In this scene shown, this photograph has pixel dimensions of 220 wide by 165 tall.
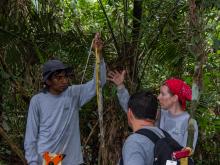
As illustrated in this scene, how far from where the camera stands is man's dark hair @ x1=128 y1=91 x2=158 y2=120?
109 inches

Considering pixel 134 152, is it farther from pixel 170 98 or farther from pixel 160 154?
pixel 170 98

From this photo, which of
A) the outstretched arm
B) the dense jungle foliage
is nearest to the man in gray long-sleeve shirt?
the outstretched arm

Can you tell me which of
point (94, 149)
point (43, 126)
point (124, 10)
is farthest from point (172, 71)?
point (43, 126)

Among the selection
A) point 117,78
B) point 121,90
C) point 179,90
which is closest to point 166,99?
point 179,90

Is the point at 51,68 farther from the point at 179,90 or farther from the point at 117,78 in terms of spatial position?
the point at 179,90

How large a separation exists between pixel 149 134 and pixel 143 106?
0.22 m

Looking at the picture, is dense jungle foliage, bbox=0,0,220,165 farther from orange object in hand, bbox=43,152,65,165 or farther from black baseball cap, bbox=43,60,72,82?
orange object in hand, bbox=43,152,65,165

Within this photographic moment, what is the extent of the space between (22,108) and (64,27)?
1.13 m

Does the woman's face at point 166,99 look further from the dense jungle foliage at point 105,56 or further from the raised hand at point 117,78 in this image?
the dense jungle foliage at point 105,56

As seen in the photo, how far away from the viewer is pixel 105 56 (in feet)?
16.4

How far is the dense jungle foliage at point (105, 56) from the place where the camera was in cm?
495

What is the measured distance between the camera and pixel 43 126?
3.82 meters

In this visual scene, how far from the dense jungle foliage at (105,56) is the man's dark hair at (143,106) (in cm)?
190

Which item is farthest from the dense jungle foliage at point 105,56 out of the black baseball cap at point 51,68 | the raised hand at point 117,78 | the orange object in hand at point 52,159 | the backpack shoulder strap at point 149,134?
the backpack shoulder strap at point 149,134
